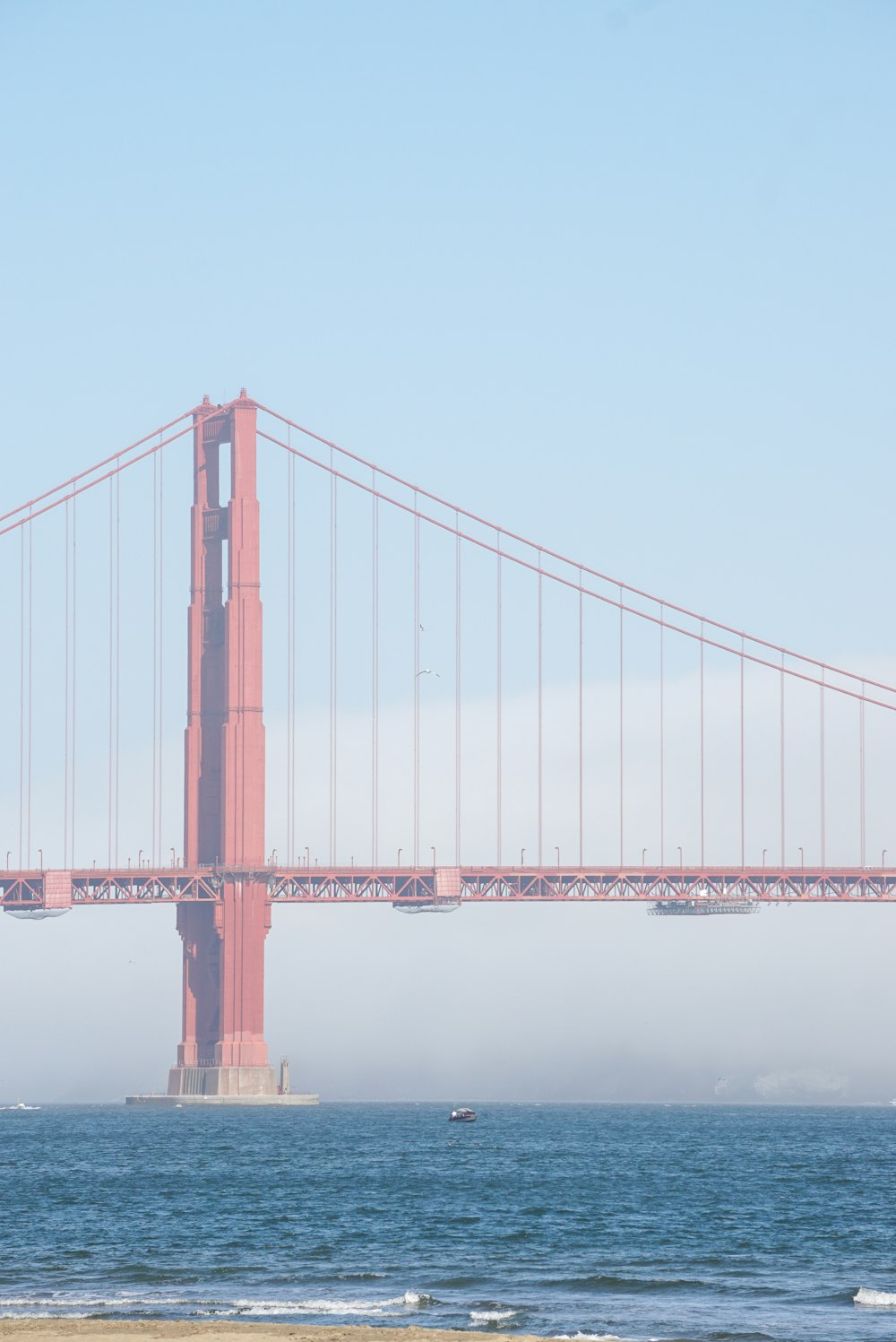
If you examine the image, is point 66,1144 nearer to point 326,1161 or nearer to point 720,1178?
point 326,1161

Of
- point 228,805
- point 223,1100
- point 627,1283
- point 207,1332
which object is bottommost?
point 223,1100

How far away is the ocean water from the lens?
43.9 metres

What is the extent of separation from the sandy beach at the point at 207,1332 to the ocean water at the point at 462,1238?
174 centimetres

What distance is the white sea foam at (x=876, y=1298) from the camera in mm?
45119

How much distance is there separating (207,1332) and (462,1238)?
19.8 metres

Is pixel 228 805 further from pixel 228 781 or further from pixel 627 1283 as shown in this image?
pixel 627 1283

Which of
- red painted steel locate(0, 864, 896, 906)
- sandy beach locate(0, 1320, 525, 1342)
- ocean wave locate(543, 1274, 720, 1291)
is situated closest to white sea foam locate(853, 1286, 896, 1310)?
ocean wave locate(543, 1274, 720, 1291)

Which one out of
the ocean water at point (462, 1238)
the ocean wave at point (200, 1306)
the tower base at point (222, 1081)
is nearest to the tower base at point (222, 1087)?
the tower base at point (222, 1081)

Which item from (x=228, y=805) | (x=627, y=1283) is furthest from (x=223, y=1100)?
(x=627, y=1283)

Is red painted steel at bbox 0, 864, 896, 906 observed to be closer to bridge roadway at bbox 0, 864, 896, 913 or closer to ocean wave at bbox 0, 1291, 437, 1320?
bridge roadway at bbox 0, 864, 896, 913

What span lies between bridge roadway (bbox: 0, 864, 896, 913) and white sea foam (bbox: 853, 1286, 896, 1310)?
10249 cm

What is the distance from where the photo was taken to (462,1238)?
192 ft

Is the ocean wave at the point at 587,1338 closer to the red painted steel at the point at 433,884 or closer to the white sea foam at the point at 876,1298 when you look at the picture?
the white sea foam at the point at 876,1298

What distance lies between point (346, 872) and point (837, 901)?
33275 mm
